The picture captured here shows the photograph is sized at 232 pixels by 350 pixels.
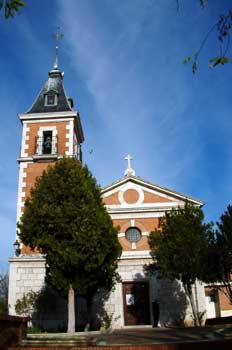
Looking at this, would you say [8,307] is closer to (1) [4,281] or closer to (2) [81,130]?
(2) [81,130]

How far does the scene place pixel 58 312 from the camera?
872 inches

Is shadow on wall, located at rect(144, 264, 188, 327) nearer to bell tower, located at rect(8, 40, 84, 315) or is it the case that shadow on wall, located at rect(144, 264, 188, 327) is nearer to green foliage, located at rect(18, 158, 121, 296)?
green foliage, located at rect(18, 158, 121, 296)

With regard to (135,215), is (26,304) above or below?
below

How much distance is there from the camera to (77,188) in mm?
18062

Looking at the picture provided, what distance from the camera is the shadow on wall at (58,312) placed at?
2177cm

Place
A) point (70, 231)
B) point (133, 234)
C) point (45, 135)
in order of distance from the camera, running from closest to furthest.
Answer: point (70, 231) < point (133, 234) < point (45, 135)

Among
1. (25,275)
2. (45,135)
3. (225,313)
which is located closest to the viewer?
(25,275)

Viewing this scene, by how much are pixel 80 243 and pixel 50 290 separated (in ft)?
23.5

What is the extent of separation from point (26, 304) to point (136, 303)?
6.40 metres

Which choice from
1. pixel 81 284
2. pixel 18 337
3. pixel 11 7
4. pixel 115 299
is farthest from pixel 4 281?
pixel 11 7

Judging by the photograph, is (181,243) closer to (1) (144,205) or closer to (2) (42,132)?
(1) (144,205)

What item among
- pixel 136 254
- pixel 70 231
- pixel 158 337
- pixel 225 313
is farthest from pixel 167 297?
pixel 225 313

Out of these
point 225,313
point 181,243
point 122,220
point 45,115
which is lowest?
point 225,313

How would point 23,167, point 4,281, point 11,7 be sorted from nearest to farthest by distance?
point 11,7
point 23,167
point 4,281
